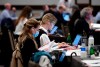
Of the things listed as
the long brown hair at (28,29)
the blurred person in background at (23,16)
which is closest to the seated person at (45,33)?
the long brown hair at (28,29)

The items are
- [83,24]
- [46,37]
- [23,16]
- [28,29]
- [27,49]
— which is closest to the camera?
[27,49]

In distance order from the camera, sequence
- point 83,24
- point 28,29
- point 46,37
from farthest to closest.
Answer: point 83,24
point 46,37
point 28,29

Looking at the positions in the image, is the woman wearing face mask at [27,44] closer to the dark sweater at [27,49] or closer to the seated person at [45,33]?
the dark sweater at [27,49]

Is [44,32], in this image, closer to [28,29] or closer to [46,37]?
[46,37]

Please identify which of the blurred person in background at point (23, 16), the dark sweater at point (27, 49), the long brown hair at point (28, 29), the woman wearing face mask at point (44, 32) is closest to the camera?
the dark sweater at point (27, 49)

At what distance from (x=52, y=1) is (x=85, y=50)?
7.91 m

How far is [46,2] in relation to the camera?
12.4 meters

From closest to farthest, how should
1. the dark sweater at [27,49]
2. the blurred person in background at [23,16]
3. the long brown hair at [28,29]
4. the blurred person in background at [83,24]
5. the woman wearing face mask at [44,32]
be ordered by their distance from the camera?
the dark sweater at [27,49], the long brown hair at [28,29], the woman wearing face mask at [44,32], the blurred person in background at [83,24], the blurred person in background at [23,16]

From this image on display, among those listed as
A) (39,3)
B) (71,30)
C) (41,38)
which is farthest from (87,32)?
(39,3)

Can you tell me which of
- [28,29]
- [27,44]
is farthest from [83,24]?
[27,44]

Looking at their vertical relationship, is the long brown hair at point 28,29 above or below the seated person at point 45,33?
above

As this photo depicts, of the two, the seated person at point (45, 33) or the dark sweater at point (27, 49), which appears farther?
the seated person at point (45, 33)

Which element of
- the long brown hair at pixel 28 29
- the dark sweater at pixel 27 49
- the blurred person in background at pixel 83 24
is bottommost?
the blurred person in background at pixel 83 24

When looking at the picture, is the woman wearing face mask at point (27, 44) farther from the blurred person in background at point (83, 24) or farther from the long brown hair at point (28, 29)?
the blurred person in background at point (83, 24)
